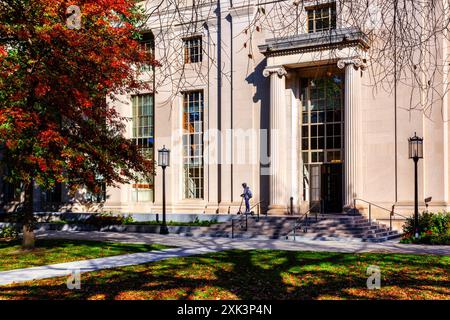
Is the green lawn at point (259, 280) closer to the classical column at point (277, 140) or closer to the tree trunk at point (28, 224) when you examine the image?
the tree trunk at point (28, 224)

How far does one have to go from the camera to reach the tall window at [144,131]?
35125mm

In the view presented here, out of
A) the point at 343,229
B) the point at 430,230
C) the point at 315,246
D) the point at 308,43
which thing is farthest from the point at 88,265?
the point at 308,43

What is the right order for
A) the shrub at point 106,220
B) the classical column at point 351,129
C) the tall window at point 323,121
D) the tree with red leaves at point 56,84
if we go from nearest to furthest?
the tree with red leaves at point 56,84 < the classical column at point 351,129 < the tall window at point 323,121 < the shrub at point 106,220

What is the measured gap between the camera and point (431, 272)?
1262 centimetres

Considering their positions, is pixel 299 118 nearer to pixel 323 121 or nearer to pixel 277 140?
pixel 323 121

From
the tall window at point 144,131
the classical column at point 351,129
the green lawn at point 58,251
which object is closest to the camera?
the green lawn at point 58,251

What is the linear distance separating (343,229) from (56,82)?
44.7ft

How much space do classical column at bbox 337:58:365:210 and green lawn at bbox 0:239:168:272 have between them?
11250 mm

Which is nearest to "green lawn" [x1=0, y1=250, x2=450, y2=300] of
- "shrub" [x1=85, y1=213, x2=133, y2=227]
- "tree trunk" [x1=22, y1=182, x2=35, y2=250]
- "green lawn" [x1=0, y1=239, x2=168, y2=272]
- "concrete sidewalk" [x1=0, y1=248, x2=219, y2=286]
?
"concrete sidewalk" [x1=0, y1=248, x2=219, y2=286]

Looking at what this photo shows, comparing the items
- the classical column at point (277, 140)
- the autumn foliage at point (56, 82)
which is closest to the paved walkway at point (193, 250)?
the autumn foliage at point (56, 82)

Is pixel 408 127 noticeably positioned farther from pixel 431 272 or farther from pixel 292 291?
pixel 292 291

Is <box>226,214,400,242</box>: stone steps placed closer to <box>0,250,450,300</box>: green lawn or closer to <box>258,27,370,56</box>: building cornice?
<box>0,250,450,300</box>: green lawn

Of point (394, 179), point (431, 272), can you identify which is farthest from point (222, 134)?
point (431, 272)

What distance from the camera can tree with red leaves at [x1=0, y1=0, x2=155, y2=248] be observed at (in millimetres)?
16859
